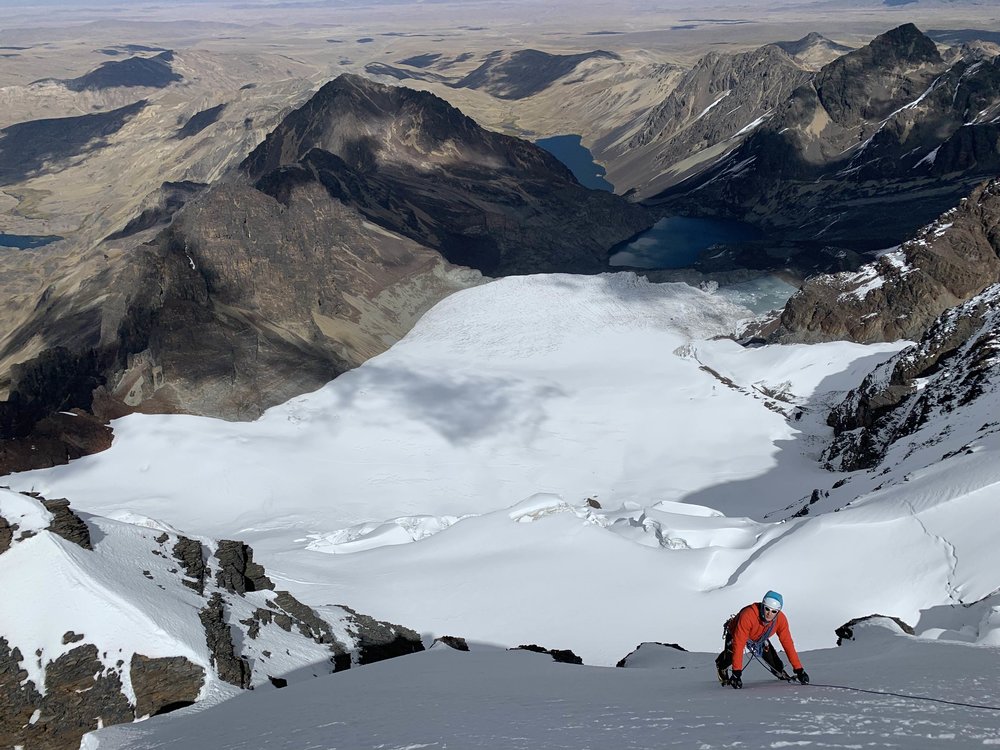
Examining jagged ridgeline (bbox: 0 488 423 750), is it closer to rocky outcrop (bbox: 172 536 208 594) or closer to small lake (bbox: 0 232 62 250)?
rocky outcrop (bbox: 172 536 208 594)

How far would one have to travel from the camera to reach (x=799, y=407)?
73188mm

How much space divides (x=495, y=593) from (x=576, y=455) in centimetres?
3509

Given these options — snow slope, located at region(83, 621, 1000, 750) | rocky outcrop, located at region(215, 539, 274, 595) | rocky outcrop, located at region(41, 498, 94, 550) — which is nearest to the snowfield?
snow slope, located at region(83, 621, 1000, 750)

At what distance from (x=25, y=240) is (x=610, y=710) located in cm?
20973

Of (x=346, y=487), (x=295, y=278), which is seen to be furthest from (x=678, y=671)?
(x=295, y=278)

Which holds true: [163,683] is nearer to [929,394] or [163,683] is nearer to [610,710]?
[610,710]

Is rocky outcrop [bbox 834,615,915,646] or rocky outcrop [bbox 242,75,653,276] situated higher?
rocky outcrop [bbox 242,75,653,276]

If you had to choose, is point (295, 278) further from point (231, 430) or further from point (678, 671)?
point (678, 671)

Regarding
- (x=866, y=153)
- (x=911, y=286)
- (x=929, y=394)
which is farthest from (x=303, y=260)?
(x=866, y=153)

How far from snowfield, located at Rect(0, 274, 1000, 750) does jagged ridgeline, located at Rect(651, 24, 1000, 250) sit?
186 feet

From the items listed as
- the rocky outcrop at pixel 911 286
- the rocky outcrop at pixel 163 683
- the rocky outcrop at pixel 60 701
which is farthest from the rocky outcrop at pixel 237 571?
the rocky outcrop at pixel 911 286

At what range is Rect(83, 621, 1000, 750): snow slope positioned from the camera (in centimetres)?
1375

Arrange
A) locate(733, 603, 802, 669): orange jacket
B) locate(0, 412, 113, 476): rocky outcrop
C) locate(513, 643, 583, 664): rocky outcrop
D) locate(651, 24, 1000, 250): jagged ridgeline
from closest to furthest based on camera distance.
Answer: locate(733, 603, 802, 669): orange jacket
locate(513, 643, 583, 664): rocky outcrop
locate(0, 412, 113, 476): rocky outcrop
locate(651, 24, 1000, 250): jagged ridgeline

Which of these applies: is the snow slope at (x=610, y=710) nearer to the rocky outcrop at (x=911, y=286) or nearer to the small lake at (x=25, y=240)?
the rocky outcrop at (x=911, y=286)
